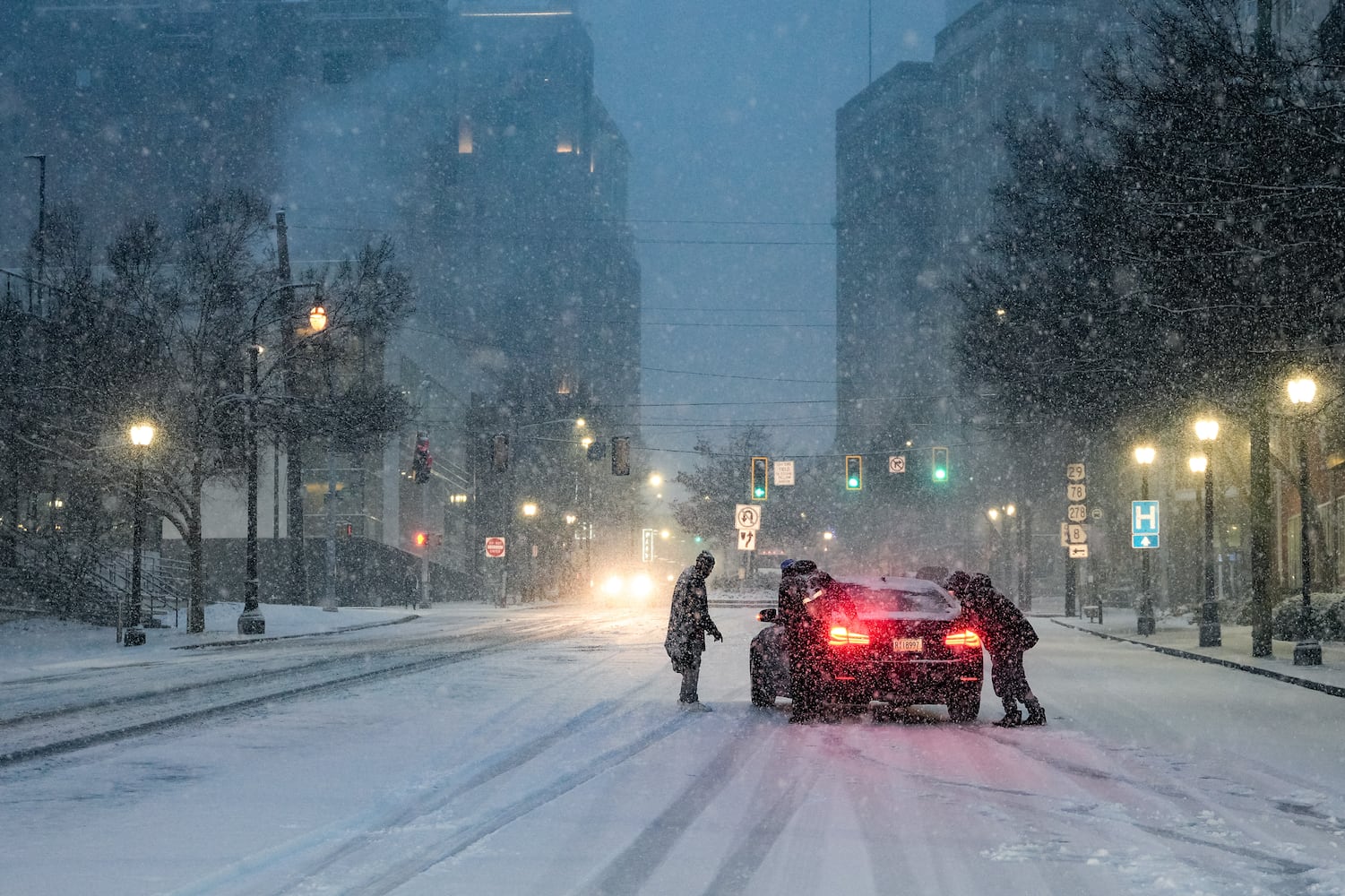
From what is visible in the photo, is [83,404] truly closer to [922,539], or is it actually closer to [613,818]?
[613,818]

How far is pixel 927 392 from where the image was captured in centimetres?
14212

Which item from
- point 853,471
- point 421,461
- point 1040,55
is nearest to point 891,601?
point 853,471

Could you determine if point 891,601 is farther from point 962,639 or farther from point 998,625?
point 998,625

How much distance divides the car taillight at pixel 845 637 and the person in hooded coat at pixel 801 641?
222 mm

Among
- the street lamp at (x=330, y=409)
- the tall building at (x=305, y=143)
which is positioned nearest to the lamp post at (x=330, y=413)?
the street lamp at (x=330, y=409)

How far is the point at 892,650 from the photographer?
15062mm

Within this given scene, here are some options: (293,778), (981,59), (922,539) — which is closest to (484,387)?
(922,539)

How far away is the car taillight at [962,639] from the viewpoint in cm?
1520

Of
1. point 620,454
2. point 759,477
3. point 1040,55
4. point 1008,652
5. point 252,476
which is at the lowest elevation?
point 1008,652

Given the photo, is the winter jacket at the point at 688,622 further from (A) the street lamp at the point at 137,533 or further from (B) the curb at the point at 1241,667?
(A) the street lamp at the point at 137,533

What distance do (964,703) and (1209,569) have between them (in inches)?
738

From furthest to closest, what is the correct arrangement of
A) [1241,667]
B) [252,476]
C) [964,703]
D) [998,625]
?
[252,476] → [1241,667] → [964,703] → [998,625]

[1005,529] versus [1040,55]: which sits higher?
[1040,55]

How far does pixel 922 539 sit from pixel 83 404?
85193 millimetres
